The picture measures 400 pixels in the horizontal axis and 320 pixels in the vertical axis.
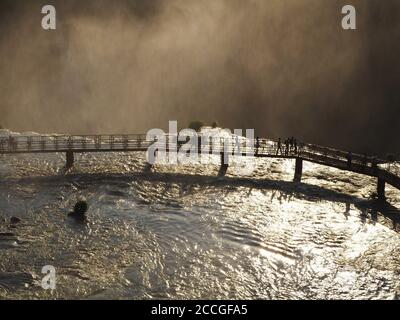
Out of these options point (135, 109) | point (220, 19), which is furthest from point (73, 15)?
point (135, 109)

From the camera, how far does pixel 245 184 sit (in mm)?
36156

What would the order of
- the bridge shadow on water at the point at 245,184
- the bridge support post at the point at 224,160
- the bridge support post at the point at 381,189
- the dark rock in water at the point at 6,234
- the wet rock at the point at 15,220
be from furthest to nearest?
1. the bridge support post at the point at 224,160
2. the bridge support post at the point at 381,189
3. the bridge shadow on water at the point at 245,184
4. the wet rock at the point at 15,220
5. the dark rock in water at the point at 6,234

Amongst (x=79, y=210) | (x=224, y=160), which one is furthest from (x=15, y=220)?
(x=224, y=160)

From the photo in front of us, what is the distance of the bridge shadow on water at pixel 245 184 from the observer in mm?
32059

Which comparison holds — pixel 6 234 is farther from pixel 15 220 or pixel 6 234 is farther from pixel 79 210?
pixel 79 210

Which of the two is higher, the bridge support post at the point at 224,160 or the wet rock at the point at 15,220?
the bridge support post at the point at 224,160

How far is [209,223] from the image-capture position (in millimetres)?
28625

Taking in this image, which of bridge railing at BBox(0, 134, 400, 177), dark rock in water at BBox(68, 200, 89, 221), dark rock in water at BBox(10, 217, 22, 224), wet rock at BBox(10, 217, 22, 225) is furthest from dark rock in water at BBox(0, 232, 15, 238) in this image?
bridge railing at BBox(0, 134, 400, 177)

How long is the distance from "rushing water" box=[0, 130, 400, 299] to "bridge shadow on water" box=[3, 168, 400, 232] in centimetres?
8

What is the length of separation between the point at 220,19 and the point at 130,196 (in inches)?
3619

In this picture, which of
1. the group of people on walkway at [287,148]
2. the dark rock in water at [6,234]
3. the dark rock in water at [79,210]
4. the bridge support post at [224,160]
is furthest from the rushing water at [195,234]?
the group of people on walkway at [287,148]

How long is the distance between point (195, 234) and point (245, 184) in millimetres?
10198

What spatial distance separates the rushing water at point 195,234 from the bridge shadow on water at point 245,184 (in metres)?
0.08

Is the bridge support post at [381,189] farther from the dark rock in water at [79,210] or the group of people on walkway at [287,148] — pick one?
the dark rock in water at [79,210]
